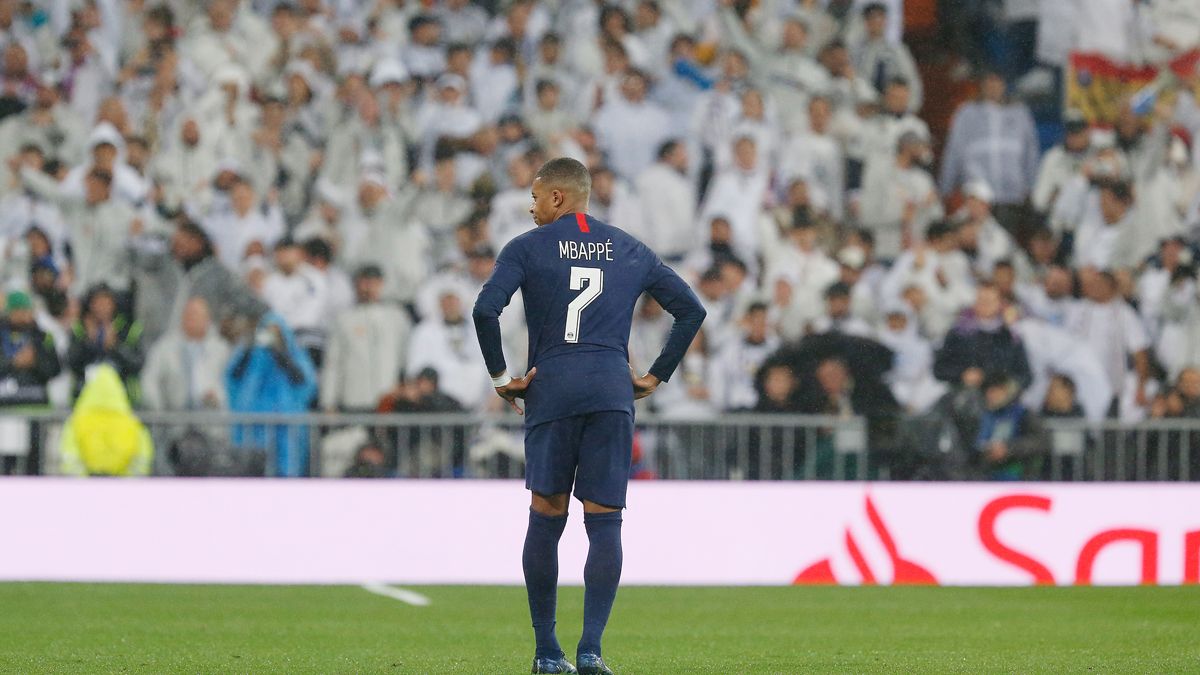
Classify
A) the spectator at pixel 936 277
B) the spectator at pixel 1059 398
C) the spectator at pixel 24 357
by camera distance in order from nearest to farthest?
the spectator at pixel 24 357 < the spectator at pixel 1059 398 < the spectator at pixel 936 277

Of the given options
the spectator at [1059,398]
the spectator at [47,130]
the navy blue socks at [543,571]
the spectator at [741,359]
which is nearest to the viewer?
the navy blue socks at [543,571]

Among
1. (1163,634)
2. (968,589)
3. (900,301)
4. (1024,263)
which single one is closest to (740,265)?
(900,301)

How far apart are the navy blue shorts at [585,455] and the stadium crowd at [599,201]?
7822 millimetres

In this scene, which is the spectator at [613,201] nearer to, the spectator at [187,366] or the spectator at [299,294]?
the spectator at [299,294]

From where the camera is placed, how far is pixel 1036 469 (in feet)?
46.0

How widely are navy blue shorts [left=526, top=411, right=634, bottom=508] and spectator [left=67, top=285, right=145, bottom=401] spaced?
9026mm

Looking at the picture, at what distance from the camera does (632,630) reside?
950 centimetres

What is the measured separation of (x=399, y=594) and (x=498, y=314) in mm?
5997

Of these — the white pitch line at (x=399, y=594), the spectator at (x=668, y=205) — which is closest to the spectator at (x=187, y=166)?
the spectator at (x=668, y=205)

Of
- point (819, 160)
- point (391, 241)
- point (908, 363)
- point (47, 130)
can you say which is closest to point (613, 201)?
point (391, 241)

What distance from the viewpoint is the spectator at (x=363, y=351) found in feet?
50.0

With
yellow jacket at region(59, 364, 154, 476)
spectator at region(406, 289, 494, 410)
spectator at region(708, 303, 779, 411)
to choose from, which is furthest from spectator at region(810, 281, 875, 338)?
yellow jacket at region(59, 364, 154, 476)

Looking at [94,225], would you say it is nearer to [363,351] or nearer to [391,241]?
[391,241]

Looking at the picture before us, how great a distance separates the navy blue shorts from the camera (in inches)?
249
